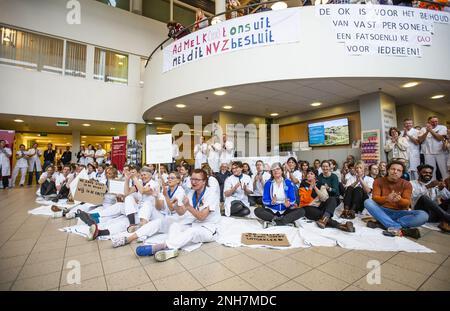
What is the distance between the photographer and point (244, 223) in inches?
145

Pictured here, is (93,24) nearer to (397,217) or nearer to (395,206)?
(395,206)

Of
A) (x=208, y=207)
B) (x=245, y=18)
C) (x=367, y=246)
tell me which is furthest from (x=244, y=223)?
(x=245, y=18)

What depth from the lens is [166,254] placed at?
2254 millimetres

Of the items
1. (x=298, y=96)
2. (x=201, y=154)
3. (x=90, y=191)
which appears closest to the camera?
(x=90, y=191)

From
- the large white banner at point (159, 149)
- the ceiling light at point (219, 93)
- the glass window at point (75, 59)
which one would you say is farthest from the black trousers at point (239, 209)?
the glass window at point (75, 59)

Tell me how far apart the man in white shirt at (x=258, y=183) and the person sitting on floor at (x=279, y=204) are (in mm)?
923

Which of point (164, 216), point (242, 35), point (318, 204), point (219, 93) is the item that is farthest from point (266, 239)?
point (242, 35)

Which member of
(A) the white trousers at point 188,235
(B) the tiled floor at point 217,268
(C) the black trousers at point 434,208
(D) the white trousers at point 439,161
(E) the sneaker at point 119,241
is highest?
(D) the white trousers at point 439,161

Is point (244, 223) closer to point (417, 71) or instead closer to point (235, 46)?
point (235, 46)

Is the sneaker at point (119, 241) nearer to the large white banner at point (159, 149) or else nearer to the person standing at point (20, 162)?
the large white banner at point (159, 149)

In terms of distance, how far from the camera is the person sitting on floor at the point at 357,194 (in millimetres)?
3917

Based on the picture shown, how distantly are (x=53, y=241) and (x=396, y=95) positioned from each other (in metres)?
8.75

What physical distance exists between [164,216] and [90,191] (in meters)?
1.91

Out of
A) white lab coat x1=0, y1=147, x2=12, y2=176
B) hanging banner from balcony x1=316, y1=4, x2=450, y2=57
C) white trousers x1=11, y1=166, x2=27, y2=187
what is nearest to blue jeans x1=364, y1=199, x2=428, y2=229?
hanging banner from balcony x1=316, y1=4, x2=450, y2=57
